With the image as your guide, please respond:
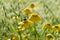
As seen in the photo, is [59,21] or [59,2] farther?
[59,2]

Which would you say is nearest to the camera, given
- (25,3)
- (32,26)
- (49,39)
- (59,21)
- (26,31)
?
(49,39)

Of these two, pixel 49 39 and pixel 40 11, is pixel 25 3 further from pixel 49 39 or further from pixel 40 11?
pixel 49 39

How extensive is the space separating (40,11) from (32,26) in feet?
3.59

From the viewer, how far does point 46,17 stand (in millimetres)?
2592

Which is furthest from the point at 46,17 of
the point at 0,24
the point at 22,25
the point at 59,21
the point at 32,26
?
the point at 22,25

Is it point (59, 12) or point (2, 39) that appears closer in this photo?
point (2, 39)

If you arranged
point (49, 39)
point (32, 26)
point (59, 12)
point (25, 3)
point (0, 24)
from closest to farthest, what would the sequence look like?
point (49, 39)
point (32, 26)
point (0, 24)
point (59, 12)
point (25, 3)

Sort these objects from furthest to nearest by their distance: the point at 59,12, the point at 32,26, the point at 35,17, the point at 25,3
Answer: the point at 25,3 → the point at 59,12 → the point at 32,26 → the point at 35,17

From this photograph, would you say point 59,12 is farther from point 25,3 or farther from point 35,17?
point 35,17

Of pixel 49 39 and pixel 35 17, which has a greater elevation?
pixel 35 17

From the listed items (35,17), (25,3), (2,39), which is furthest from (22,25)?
(25,3)

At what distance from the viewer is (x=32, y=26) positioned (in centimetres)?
186

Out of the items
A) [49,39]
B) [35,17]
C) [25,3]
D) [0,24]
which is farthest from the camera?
[25,3]

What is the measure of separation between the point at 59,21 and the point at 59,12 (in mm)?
472
